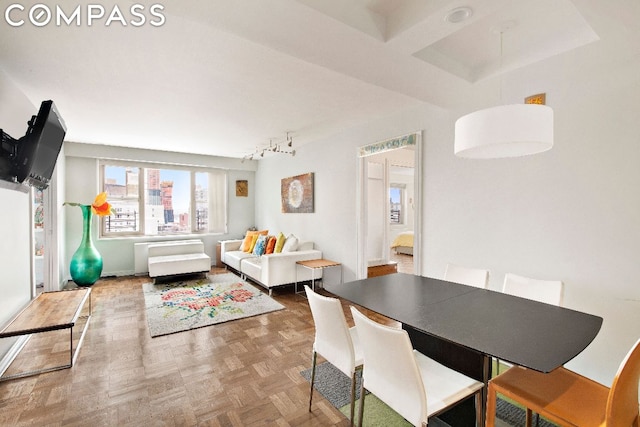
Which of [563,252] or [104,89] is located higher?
[104,89]

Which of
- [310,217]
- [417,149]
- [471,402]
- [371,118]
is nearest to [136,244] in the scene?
[310,217]

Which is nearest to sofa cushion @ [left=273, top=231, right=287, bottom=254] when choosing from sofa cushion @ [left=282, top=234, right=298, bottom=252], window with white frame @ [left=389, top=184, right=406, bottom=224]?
sofa cushion @ [left=282, top=234, right=298, bottom=252]

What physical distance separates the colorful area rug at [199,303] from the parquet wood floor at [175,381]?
7.3 inches

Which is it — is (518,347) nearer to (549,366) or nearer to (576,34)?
(549,366)

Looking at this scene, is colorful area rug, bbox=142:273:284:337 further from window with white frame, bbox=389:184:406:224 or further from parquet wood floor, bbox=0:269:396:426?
window with white frame, bbox=389:184:406:224

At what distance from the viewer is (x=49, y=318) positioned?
8.36 feet

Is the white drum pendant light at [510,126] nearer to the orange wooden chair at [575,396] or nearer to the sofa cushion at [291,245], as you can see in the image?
the orange wooden chair at [575,396]

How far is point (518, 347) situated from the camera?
1.26m

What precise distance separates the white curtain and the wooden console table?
3.80m

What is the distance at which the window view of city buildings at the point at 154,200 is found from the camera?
6055mm

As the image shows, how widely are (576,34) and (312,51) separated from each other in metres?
1.83

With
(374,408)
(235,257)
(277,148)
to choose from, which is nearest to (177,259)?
(235,257)

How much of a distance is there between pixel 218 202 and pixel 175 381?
5.21 metres

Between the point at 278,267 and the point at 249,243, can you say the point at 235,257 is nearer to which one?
the point at 249,243
